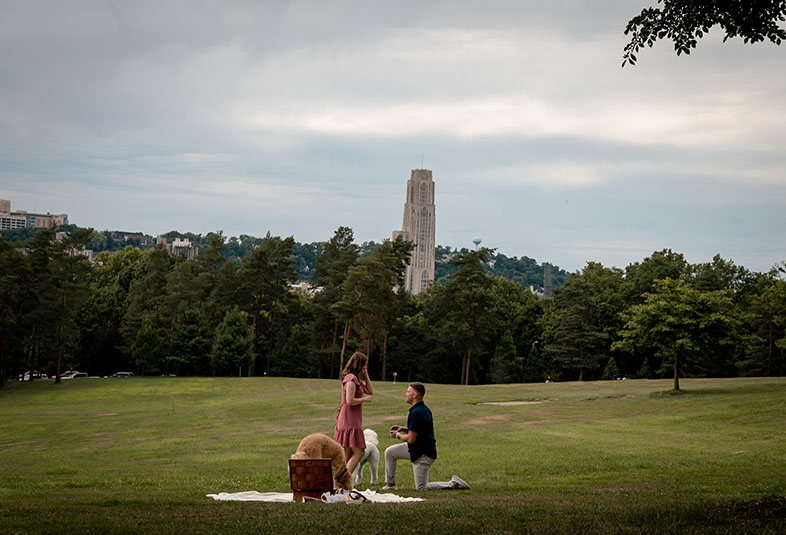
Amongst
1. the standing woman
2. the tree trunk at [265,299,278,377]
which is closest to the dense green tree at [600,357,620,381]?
the tree trunk at [265,299,278,377]

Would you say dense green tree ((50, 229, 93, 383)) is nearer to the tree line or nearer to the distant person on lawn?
the tree line

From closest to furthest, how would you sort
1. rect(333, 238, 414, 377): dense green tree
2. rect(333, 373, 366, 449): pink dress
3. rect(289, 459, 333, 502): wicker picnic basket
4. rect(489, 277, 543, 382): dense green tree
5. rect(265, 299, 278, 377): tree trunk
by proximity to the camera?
1. rect(289, 459, 333, 502): wicker picnic basket
2. rect(333, 373, 366, 449): pink dress
3. rect(333, 238, 414, 377): dense green tree
4. rect(265, 299, 278, 377): tree trunk
5. rect(489, 277, 543, 382): dense green tree

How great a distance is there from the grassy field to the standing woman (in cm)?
197

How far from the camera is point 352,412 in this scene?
12.9 meters

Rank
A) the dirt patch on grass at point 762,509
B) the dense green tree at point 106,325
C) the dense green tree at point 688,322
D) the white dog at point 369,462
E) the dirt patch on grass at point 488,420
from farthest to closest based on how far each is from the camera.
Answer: the dense green tree at point 106,325
the dense green tree at point 688,322
the dirt patch on grass at point 488,420
the white dog at point 369,462
the dirt patch on grass at point 762,509

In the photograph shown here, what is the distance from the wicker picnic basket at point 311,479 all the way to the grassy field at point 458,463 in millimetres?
654

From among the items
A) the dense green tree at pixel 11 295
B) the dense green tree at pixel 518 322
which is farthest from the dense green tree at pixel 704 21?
the dense green tree at pixel 518 322

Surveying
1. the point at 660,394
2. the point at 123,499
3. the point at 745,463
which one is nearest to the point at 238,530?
the point at 123,499

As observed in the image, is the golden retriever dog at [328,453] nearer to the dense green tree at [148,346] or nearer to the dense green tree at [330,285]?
the dense green tree at [330,285]

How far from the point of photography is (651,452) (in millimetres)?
19547

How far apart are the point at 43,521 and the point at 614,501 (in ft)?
26.4

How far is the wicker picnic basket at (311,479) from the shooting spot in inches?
433

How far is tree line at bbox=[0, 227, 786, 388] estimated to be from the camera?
223 feet

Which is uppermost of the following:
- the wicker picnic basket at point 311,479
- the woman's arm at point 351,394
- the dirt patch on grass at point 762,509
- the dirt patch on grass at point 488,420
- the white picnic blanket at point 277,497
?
the woman's arm at point 351,394
